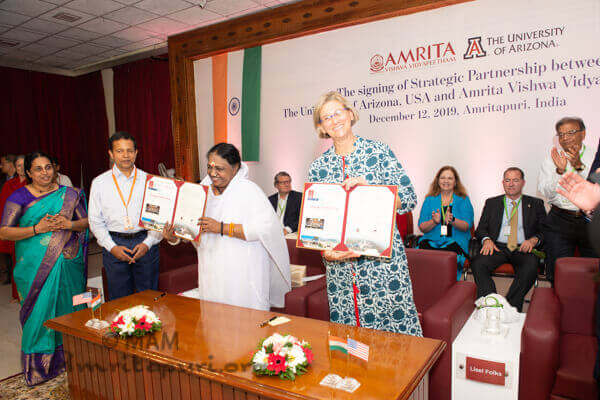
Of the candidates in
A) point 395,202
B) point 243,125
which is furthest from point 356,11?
point 395,202


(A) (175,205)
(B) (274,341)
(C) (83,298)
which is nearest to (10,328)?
(C) (83,298)

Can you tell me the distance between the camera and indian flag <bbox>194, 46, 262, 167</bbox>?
6172 mm

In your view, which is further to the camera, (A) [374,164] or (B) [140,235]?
(B) [140,235]

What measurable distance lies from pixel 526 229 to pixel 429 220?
847 millimetres

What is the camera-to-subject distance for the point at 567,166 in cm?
346

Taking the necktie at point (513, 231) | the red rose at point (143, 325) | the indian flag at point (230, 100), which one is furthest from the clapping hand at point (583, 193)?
the indian flag at point (230, 100)

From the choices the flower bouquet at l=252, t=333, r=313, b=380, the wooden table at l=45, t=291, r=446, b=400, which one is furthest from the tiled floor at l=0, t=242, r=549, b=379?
the flower bouquet at l=252, t=333, r=313, b=380

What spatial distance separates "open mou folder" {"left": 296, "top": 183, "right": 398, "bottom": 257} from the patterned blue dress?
0.39 ft

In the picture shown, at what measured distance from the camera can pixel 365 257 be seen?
1.95 metres

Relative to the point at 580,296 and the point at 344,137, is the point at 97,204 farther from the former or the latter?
the point at 580,296

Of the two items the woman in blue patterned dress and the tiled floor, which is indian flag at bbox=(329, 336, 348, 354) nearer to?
the woman in blue patterned dress

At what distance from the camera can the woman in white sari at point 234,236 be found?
2.34m

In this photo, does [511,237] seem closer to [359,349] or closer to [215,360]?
[359,349]

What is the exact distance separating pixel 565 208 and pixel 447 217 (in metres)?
1.00
